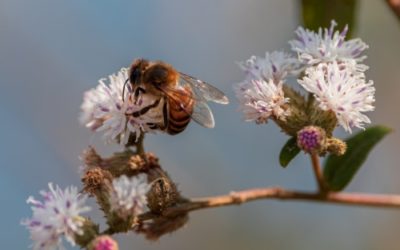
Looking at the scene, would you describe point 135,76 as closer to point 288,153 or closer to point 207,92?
point 207,92

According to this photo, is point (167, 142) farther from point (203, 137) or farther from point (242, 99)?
point (242, 99)

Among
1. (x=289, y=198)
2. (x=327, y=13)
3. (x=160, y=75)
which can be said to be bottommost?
(x=289, y=198)

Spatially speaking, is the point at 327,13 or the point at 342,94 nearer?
the point at 342,94

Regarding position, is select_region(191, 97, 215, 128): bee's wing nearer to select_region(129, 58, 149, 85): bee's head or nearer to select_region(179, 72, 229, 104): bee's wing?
select_region(179, 72, 229, 104): bee's wing

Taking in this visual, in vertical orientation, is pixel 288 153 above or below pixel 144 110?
below

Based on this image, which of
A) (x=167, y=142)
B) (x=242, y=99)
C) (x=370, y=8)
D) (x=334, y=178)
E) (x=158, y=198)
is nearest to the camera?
(x=158, y=198)

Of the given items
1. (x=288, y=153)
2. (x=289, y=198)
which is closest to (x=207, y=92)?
(x=288, y=153)

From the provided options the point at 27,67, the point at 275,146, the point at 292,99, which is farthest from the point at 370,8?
the point at 292,99
